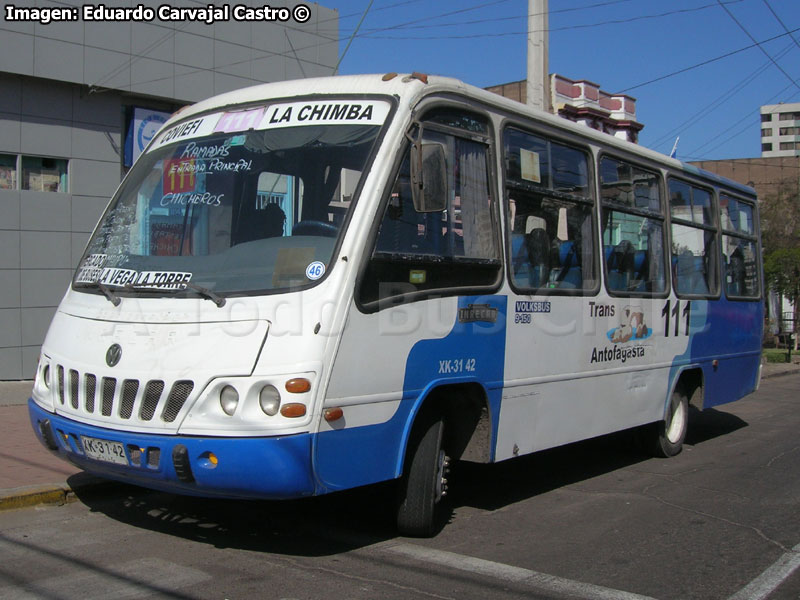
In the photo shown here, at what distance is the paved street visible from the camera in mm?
4785

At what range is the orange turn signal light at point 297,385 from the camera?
457 centimetres

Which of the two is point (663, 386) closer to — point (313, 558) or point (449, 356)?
point (449, 356)

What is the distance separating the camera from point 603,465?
877 centimetres

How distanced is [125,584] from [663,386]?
5.75 m

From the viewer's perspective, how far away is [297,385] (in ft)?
15.0

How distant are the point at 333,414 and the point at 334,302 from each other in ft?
2.01

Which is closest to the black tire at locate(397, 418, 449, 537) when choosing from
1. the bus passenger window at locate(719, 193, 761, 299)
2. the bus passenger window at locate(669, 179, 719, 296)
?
the bus passenger window at locate(669, 179, 719, 296)

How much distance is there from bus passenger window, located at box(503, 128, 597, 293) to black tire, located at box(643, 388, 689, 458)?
7.86 feet

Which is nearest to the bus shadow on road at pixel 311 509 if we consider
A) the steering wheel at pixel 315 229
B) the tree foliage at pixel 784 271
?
the steering wheel at pixel 315 229

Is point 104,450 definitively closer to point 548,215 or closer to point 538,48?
point 548,215

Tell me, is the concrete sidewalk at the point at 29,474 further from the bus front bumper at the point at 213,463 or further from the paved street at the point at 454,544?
the bus front bumper at the point at 213,463

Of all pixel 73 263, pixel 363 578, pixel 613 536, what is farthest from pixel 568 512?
pixel 73 263

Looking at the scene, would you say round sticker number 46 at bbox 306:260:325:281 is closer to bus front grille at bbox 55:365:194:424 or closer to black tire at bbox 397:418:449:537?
bus front grille at bbox 55:365:194:424

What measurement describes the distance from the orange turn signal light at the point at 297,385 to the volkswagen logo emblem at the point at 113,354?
1139 millimetres
